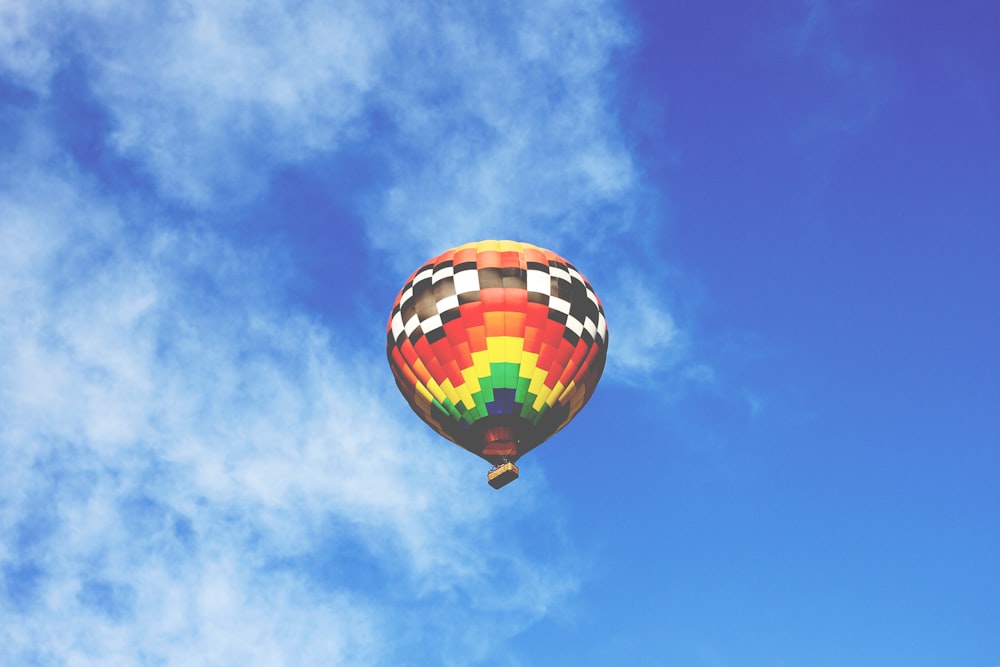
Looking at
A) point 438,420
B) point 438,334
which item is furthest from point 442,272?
point 438,420

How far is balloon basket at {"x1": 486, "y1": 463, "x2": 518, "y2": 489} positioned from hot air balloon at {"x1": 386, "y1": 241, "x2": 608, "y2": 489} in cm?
3

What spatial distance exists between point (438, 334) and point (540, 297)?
3.10 metres

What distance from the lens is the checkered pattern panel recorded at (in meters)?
26.1

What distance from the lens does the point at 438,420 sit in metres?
27.1

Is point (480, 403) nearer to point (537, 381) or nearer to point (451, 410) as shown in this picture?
point (451, 410)

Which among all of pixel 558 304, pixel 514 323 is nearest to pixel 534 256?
pixel 558 304

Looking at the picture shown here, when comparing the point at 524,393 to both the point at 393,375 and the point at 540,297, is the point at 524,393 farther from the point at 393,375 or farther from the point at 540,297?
the point at 393,375

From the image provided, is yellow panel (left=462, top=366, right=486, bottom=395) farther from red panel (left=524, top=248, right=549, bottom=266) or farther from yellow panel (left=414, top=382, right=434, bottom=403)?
red panel (left=524, top=248, right=549, bottom=266)

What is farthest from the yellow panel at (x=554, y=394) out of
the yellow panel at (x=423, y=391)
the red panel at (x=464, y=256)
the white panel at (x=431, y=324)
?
the red panel at (x=464, y=256)

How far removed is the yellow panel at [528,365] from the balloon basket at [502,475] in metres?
2.51

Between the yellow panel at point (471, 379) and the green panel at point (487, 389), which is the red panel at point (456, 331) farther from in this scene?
the green panel at point (487, 389)

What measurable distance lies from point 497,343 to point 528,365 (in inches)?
41.7

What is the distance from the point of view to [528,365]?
26125mm

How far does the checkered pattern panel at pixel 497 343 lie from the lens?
26078 millimetres
